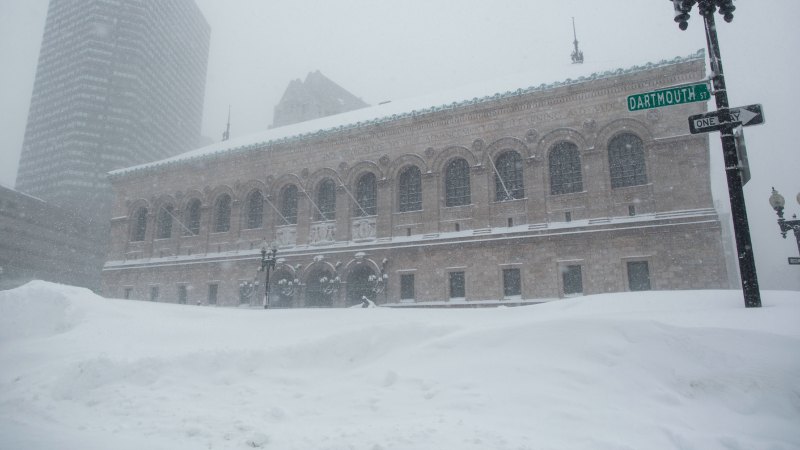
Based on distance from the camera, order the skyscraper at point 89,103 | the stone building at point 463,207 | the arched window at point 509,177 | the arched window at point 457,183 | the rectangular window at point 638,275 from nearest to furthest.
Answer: the rectangular window at point 638,275 < the stone building at point 463,207 < the arched window at point 509,177 < the arched window at point 457,183 < the skyscraper at point 89,103

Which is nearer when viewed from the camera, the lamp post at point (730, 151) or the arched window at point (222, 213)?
the lamp post at point (730, 151)

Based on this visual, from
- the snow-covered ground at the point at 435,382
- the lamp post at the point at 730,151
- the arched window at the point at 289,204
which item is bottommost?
the snow-covered ground at the point at 435,382

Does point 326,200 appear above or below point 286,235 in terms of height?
above

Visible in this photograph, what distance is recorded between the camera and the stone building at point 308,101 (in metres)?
65.2

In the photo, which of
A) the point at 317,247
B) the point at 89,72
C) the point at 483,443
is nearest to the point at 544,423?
the point at 483,443

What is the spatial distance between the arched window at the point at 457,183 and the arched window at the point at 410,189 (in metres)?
1.42

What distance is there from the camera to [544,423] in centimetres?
492

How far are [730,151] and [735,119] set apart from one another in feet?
1.75

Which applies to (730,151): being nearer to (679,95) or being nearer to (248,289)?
(679,95)

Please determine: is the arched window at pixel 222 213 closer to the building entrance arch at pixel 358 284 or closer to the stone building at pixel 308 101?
the building entrance arch at pixel 358 284

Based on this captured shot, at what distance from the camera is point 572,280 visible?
62.8 ft

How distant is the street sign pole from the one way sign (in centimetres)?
8

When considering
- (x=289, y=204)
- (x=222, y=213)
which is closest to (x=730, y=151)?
→ (x=289, y=204)

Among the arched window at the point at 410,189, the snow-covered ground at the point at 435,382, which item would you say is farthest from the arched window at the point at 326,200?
the snow-covered ground at the point at 435,382
